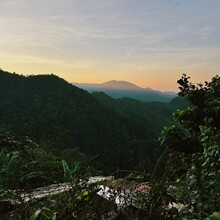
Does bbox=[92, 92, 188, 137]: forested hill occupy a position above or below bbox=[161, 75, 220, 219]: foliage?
below

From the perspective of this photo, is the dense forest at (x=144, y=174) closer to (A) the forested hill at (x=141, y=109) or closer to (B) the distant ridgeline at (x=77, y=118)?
(B) the distant ridgeline at (x=77, y=118)

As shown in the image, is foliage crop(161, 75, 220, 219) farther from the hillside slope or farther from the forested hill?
the forested hill

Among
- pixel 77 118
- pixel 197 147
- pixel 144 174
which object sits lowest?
pixel 77 118

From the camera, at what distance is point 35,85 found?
119 m

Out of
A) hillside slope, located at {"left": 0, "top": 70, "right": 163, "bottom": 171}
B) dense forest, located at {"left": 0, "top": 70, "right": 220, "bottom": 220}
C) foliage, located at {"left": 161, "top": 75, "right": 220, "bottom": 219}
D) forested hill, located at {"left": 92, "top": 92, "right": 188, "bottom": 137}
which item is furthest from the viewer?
forested hill, located at {"left": 92, "top": 92, "right": 188, "bottom": 137}

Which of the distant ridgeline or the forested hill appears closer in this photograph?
the distant ridgeline

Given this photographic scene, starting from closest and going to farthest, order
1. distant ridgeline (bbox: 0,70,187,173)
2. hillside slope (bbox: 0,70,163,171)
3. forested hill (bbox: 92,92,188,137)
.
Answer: distant ridgeline (bbox: 0,70,187,173) < hillside slope (bbox: 0,70,163,171) < forested hill (bbox: 92,92,188,137)

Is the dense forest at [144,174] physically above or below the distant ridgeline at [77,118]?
above

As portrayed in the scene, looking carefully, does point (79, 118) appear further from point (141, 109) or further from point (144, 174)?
point (144, 174)

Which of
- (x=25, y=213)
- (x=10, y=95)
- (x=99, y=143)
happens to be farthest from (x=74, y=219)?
(x=10, y=95)

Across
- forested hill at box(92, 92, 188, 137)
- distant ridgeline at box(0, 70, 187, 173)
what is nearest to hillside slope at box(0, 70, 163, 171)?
distant ridgeline at box(0, 70, 187, 173)

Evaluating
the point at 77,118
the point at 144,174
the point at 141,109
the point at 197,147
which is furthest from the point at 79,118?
the point at 144,174

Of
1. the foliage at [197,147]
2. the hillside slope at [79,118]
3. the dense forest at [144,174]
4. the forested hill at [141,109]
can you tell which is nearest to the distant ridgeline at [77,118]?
the hillside slope at [79,118]

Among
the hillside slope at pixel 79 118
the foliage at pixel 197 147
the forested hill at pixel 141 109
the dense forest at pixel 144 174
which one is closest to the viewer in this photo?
the dense forest at pixel 144 174
